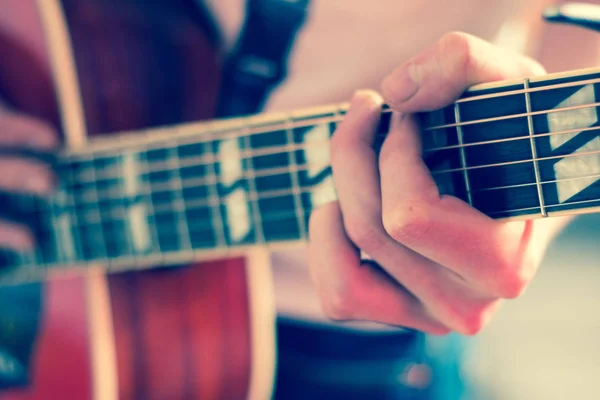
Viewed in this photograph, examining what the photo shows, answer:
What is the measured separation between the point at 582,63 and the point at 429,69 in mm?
328

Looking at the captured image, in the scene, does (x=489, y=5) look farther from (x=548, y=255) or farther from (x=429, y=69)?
(x=548, y=255)

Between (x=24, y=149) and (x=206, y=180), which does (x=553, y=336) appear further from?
(x=24, y=149)

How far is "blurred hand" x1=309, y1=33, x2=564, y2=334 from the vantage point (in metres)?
0.36

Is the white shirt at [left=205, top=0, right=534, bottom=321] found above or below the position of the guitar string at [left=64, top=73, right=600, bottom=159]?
above

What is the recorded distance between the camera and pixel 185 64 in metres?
0.70

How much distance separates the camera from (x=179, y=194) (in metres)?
0.59

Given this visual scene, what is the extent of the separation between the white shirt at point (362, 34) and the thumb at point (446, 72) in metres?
0.20

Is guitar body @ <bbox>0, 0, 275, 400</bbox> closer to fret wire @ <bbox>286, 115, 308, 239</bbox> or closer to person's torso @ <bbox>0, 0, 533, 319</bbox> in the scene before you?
person's torso @ <bbox>0, 0, 533, 319</bbox>

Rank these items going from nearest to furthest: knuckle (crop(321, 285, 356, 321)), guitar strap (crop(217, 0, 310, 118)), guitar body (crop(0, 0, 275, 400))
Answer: knuckle (crop(321, 285, 356, 321)) → guitar strap (crop(217, 0, 310, 118)) → guitar body (crop(0, 0, 275, 400))

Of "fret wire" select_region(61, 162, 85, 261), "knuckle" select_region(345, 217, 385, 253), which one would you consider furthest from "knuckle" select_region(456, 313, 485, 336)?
"fret wire" select_region(61, 162, 85, 261)

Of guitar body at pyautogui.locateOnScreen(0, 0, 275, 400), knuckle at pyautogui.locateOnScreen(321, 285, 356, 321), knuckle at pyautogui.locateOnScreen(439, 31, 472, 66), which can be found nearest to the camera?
knuckle at pyautogui.locateOnScreen(439, 31, 472, 66)

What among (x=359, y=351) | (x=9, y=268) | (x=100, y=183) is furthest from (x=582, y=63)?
(x=9, y=268)

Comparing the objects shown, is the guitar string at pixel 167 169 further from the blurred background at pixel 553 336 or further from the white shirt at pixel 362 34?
the blurred background at pixel 553 336

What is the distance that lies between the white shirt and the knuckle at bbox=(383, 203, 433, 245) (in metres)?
0.29
